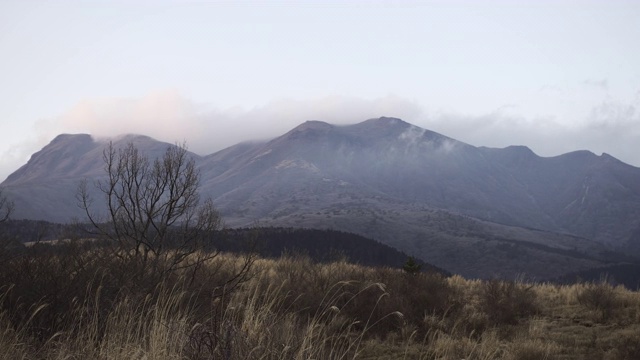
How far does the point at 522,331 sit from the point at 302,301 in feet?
14.9

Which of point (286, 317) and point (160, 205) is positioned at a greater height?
point (160, 205)

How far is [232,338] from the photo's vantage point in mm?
4586

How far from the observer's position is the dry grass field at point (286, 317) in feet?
16.2

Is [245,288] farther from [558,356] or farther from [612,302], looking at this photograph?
[612,302]

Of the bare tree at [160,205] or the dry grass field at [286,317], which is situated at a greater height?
the bare tree at [160,205]

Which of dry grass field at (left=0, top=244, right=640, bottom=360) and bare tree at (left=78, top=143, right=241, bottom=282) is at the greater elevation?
bare tree at (left=78, top=143, right=241, bottom=282)

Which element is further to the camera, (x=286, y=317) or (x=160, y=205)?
(x=160, y=205)

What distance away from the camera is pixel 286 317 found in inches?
289

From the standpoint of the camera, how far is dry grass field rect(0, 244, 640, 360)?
4.93 meters

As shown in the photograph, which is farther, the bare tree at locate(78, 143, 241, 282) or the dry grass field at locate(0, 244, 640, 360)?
the bare tree at locate(78, 143, 241, 282)

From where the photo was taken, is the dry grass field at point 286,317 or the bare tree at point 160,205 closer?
the dry grass field at point 286,317

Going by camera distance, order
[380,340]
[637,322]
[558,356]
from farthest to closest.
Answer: [637,322] < [380,340] < [558,356]

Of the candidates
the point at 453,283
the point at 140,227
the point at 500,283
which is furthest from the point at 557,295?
the point at 140,227

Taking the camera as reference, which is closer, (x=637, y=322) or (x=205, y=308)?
(x=205, y=308)
